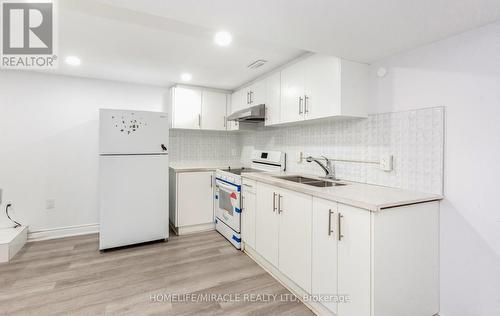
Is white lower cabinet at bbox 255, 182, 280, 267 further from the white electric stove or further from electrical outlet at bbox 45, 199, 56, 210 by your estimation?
electrical outlet at bbox 45, 199, 56, 210

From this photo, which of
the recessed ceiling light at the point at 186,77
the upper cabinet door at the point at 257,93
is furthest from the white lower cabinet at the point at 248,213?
the recessed ceiling light at the point at 186,77

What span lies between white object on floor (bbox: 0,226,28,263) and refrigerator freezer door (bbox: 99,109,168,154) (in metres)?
1.30

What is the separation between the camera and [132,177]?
2861 millimetres

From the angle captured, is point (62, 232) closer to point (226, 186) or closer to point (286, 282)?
point (226, 186)

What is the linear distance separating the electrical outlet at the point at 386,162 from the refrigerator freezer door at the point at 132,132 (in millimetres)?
2383

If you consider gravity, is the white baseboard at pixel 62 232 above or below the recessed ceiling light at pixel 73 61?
below

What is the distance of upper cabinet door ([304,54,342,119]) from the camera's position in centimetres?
201

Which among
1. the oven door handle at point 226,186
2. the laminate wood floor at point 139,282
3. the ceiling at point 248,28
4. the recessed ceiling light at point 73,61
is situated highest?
the recessed ceiling light at point 73,61

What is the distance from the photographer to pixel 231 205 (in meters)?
3.01

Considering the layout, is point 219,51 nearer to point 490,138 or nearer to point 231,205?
point 231,205

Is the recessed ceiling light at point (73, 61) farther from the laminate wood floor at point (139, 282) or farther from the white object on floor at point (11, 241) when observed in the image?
the laminate wood floor at point (139, 282)

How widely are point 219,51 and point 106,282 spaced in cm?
235

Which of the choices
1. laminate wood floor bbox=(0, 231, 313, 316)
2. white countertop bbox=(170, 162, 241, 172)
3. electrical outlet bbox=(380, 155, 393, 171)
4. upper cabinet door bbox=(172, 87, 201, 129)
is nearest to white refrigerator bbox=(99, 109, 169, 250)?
laminate wood floor bbox=(0, 231, 313, 316)

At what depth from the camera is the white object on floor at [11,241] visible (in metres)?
2.46
